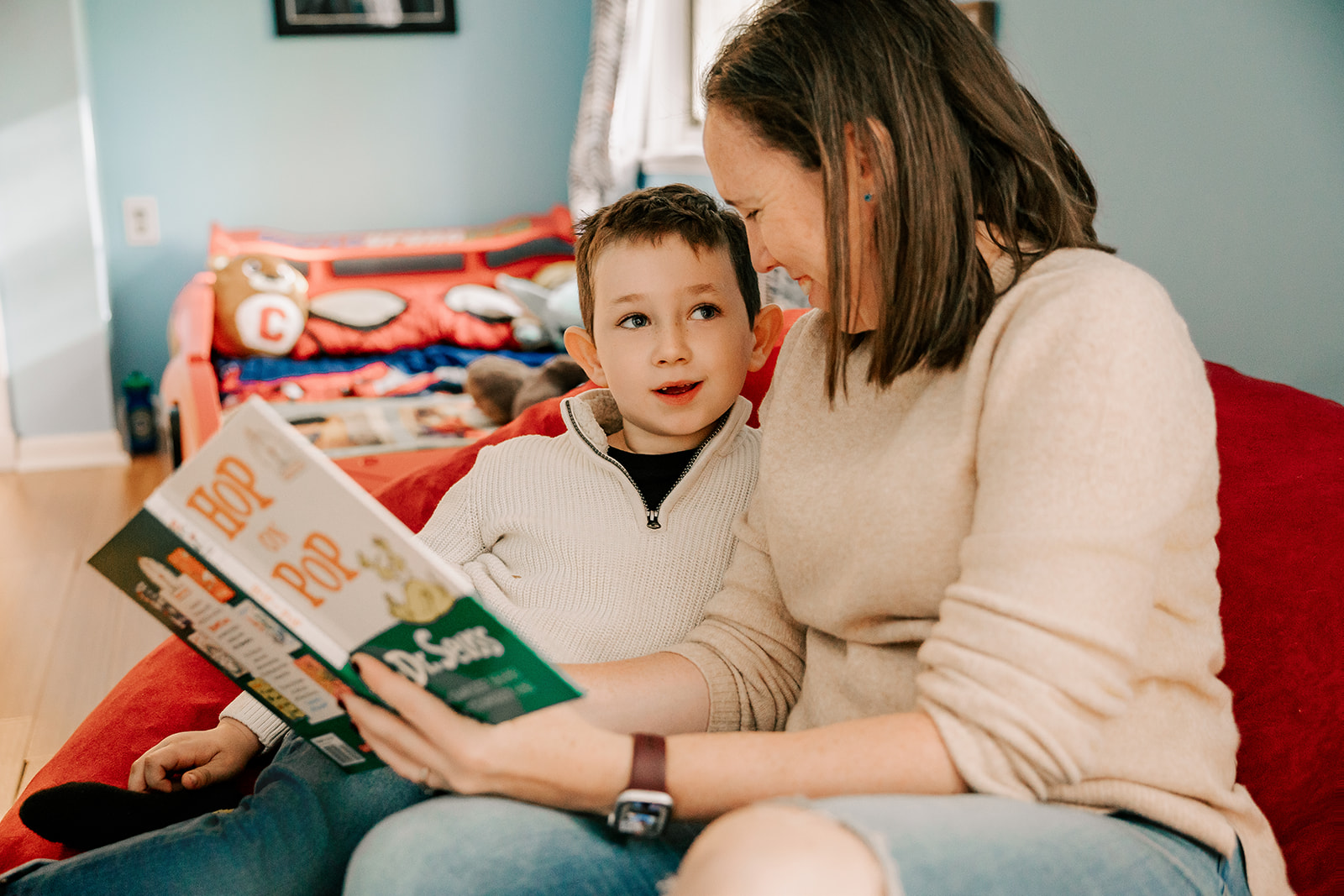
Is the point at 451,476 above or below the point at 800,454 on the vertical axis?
below

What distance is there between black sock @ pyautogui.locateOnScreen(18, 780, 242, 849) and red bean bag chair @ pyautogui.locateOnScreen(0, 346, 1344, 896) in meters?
0.06

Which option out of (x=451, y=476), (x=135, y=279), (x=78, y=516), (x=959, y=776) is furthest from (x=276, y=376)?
(x=959, y=776)

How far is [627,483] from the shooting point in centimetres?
108

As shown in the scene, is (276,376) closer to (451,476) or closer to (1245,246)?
(451,476)

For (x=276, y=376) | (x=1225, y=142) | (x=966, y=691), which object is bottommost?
(x=276, y=376)

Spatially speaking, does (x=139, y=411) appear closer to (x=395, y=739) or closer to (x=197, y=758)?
(x=197, y=758)

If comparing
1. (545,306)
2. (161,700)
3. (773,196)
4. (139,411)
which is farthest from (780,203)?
(139,411)

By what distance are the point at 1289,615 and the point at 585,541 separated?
628mm

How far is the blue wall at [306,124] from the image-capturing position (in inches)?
144

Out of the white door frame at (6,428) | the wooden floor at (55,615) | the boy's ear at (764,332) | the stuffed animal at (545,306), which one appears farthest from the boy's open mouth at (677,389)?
the white door frame at (6,428)

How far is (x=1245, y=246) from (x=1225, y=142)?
126 millimetres

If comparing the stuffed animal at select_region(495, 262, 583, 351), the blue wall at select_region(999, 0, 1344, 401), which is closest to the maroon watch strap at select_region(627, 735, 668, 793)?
the blue wall at select_region(999, 0, 1344, 401)

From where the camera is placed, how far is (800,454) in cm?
88

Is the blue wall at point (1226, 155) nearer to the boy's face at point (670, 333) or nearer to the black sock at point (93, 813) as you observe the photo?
the boy's face at point (670, 333)
